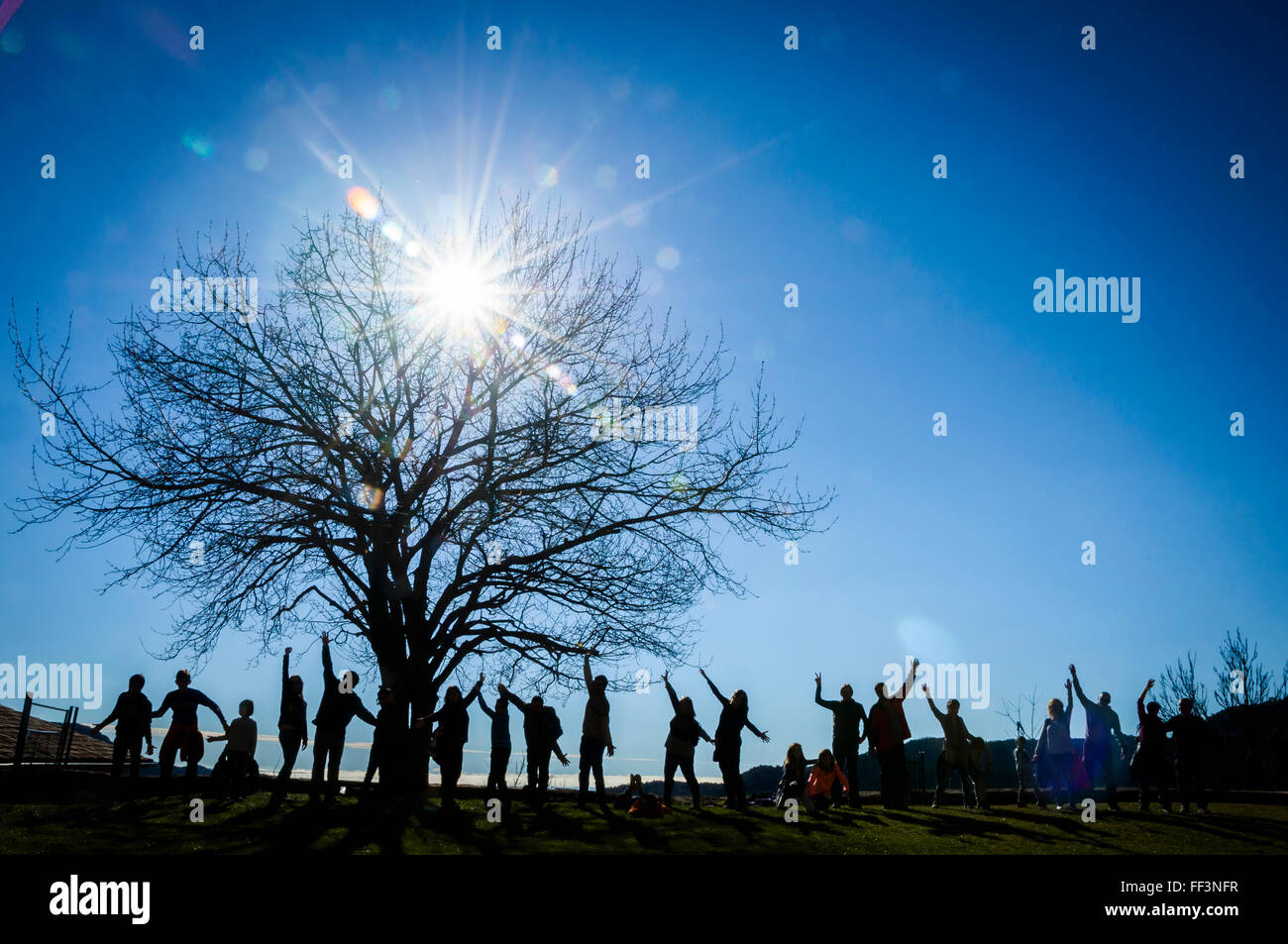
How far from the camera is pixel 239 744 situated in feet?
49.0

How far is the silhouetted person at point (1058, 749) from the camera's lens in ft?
49.8

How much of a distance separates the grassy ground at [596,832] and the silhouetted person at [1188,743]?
803mm

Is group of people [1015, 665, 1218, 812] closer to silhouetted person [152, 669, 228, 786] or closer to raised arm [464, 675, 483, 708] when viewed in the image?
raised arm [464, 675, 483, 708]

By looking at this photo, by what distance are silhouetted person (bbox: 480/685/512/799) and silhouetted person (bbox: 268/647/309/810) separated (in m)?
2.76

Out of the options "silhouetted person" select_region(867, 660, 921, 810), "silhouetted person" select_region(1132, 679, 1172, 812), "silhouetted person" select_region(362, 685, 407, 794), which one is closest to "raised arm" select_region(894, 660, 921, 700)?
"silhouetted person" select_region(867, 660, 921, 810)

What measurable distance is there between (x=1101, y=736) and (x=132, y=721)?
15.9m

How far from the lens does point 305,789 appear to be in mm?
16828

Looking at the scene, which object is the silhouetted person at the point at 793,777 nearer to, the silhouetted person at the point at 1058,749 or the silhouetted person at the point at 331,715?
the silhouetted person at the point at 1058,749

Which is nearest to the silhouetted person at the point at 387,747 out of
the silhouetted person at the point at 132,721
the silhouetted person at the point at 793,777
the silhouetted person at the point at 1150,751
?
the silhouetted person at the point at 132,721

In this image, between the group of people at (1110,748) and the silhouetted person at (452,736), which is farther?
the group of people at (1110,748)

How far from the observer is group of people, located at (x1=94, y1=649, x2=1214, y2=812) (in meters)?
13.1
